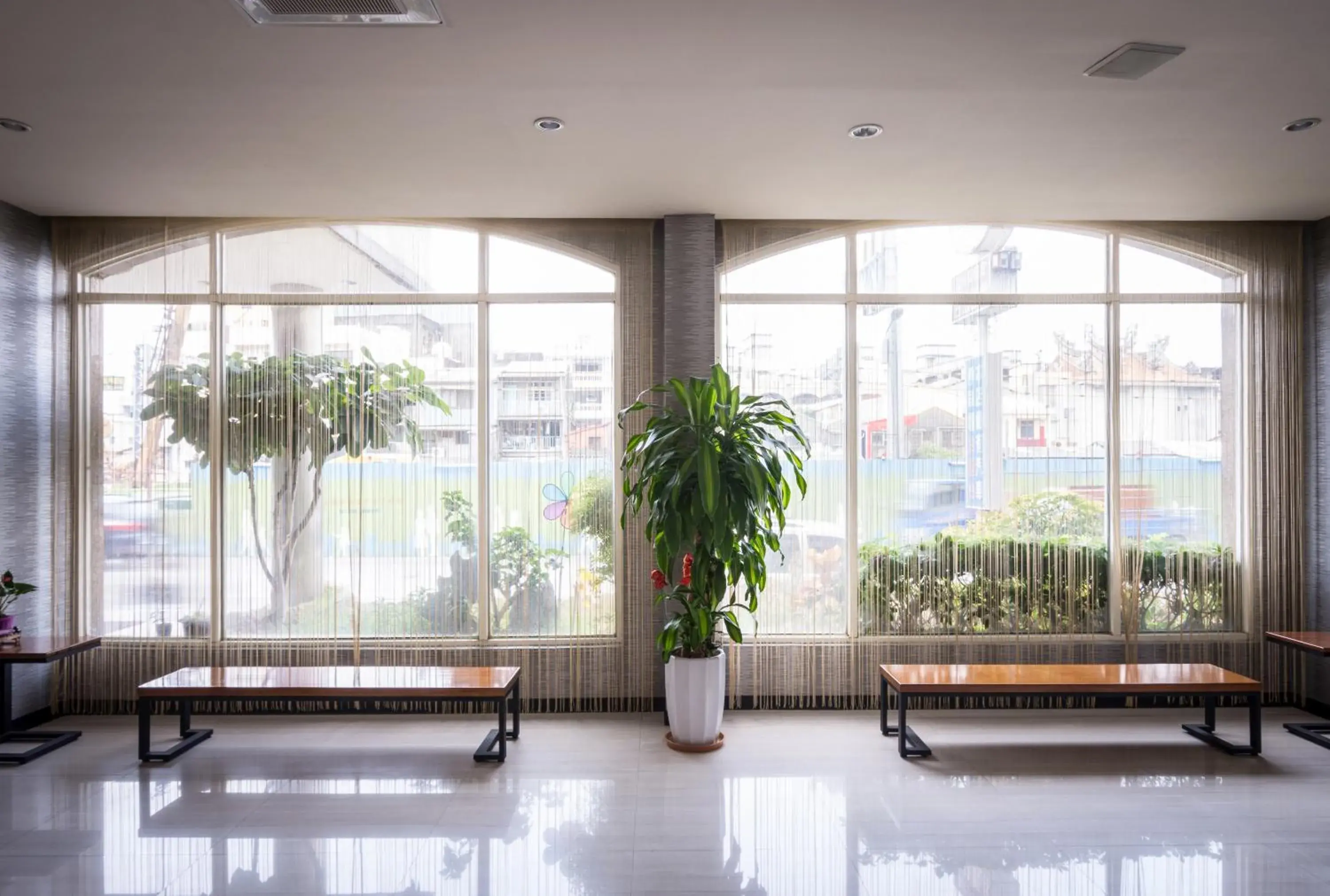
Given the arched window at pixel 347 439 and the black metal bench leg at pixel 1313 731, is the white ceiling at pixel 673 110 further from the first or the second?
the black metal bench leg at pixel 1313 731

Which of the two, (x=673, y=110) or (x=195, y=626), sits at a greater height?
(x=673, y=110)

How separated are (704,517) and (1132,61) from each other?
268 cm

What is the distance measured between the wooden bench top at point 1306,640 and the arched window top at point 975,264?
2.14 metres

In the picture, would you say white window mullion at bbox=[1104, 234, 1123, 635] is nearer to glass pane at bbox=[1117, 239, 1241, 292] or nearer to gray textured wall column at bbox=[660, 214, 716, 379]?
glass pane at bbox=[1117, 239, 1241, 292]

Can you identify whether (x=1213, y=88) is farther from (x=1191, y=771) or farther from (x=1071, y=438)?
(x=1191, y=771)

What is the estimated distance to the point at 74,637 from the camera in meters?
4.73

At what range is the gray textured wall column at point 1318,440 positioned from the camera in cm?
513

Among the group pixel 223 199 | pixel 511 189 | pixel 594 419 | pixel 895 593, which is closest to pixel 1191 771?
pixel 895 593

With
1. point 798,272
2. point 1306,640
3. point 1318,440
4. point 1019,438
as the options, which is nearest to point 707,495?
point 798,272

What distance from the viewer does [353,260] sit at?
5.21 metres

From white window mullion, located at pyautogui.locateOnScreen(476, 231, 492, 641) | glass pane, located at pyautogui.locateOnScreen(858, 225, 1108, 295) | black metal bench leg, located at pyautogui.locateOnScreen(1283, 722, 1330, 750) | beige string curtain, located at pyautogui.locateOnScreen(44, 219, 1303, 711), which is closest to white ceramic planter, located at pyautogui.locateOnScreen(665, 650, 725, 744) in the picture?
beige string curtain, located at pyautogui.locateOnScreen(44, 219, 1303, 711)

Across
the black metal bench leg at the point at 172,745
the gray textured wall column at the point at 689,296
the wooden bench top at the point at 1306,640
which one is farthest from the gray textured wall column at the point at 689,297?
the wooden bench top at the point at 1306,640

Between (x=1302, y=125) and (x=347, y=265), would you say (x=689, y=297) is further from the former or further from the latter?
(x=1302, y=125)

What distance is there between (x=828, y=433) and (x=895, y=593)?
110 cm
